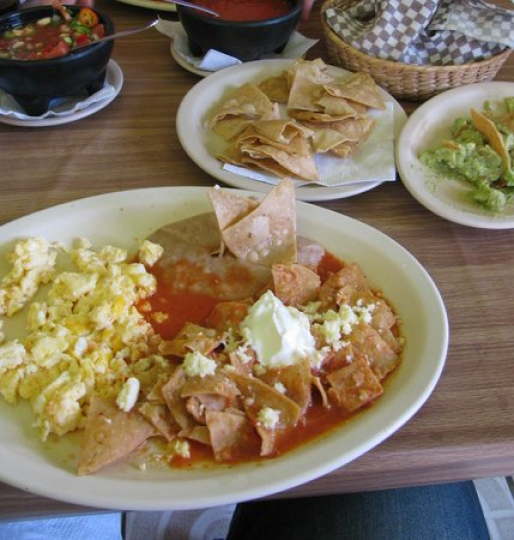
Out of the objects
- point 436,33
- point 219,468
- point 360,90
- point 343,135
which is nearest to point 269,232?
point 343,135

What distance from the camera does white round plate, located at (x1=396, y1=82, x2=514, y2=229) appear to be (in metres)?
1.60

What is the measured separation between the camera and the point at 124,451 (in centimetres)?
110

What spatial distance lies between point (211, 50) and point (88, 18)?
404 mm

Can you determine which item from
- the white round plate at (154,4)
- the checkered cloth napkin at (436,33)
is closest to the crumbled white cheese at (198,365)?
the checkered cloth napkin at (436,33)

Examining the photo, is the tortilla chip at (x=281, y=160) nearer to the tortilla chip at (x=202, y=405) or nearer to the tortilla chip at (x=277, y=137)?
the tortilla chip at (x=277, y=137)

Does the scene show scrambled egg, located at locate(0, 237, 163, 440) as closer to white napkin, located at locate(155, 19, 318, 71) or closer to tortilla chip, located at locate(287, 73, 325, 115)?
tortilla chip, located at locate(287, 73, 325, 115)

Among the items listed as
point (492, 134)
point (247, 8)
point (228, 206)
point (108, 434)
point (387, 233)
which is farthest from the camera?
point (247, 8)

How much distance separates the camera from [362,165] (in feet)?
5.80

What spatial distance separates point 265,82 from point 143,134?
0.45m

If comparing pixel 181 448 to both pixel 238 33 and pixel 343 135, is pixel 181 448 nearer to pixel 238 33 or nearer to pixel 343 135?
pixel 343 135

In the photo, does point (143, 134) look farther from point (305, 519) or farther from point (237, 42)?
point (305, 519)

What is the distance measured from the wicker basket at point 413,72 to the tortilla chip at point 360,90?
0.16ft

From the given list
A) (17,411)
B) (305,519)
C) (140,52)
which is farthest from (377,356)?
(140,52)

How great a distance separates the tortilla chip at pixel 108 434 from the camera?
3.55 feet
